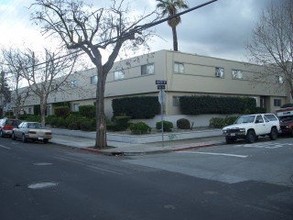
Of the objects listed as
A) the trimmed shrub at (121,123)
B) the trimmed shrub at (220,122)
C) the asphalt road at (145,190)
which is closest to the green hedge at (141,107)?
the trimmed shrub at (121,123)

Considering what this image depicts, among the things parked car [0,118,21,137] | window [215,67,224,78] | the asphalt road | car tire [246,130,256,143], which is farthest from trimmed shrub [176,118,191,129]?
the asphalt road

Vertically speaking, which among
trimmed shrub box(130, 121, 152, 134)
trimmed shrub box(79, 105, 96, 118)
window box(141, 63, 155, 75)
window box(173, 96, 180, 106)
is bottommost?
trimmed shrub box(130, 121, 152, 134)

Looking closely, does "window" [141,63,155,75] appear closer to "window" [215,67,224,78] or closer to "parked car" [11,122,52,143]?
"window" [215,67,224,78]

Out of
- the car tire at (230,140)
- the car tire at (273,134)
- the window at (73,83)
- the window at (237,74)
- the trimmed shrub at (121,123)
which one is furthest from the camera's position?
the window at (73,83)

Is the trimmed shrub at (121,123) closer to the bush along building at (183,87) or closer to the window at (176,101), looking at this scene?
the bush along building at (183,87)

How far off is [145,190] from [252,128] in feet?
53.5

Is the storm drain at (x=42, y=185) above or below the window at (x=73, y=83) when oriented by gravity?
below

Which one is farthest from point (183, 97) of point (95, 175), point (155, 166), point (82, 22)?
point (95, 175)

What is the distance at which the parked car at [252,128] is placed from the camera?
25562mm

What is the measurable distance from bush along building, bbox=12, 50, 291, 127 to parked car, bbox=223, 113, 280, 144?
7.53 meters

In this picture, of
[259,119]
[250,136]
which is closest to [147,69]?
[259,119]

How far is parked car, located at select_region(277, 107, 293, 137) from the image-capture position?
98.3ft

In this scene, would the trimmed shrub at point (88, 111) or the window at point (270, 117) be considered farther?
the trimmed shrub at point (88, 111)

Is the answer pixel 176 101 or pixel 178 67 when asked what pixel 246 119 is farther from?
pixel 178 67
